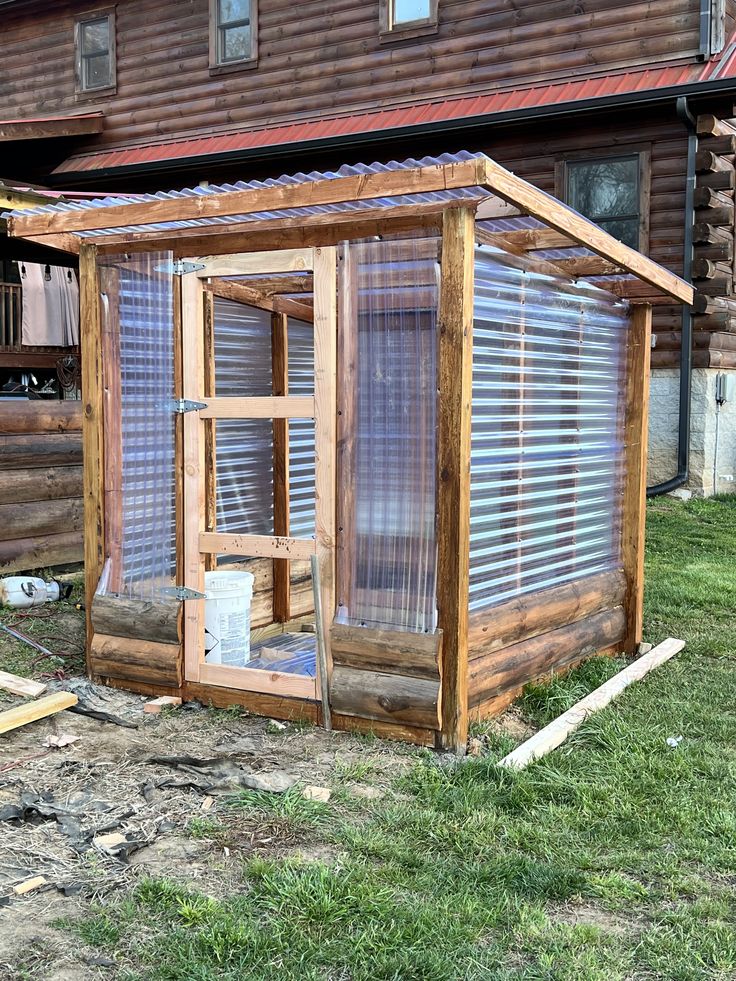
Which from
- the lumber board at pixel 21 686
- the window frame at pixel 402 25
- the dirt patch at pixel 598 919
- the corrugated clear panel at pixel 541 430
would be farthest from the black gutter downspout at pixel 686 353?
the dirt patch at pixel 598 919

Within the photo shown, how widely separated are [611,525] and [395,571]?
2334 mm

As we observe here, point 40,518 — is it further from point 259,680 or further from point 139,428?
point 259,680

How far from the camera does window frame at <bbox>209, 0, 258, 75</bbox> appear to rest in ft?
48.0

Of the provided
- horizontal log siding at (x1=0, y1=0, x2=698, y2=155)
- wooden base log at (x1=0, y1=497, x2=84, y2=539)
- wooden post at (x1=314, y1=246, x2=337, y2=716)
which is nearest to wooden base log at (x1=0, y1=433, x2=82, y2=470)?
wooden base log at (x1=0, y1=497, x2=84, y2=539)

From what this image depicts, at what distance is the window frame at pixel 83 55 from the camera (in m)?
16.2

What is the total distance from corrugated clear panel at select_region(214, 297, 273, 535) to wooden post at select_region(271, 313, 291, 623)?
0.14 feet

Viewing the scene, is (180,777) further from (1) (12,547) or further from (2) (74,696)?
(1) (12,547)

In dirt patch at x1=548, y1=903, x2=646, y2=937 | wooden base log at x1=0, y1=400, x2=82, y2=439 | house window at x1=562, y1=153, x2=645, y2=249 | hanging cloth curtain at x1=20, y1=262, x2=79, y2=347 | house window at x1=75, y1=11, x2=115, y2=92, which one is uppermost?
house window at x1=75, y1=11, x2=115, y2=92

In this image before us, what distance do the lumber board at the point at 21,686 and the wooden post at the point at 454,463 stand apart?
2338 millimetres

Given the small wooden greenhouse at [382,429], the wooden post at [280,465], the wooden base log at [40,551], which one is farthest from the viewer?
the wooden base log at [40,551]

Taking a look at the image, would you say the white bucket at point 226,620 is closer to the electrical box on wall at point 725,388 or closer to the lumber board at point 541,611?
the lumber board at point 541,611

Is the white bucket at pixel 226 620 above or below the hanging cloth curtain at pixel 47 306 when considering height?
below

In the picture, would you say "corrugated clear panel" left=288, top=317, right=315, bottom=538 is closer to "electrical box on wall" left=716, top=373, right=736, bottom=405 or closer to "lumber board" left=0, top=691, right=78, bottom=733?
"lumber board" left=0, top=691, right=78, bottom=733

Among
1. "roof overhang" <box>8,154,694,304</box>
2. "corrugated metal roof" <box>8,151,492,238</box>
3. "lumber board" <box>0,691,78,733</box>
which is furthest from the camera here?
"lumber board" <box>0,691,78,733</box>
